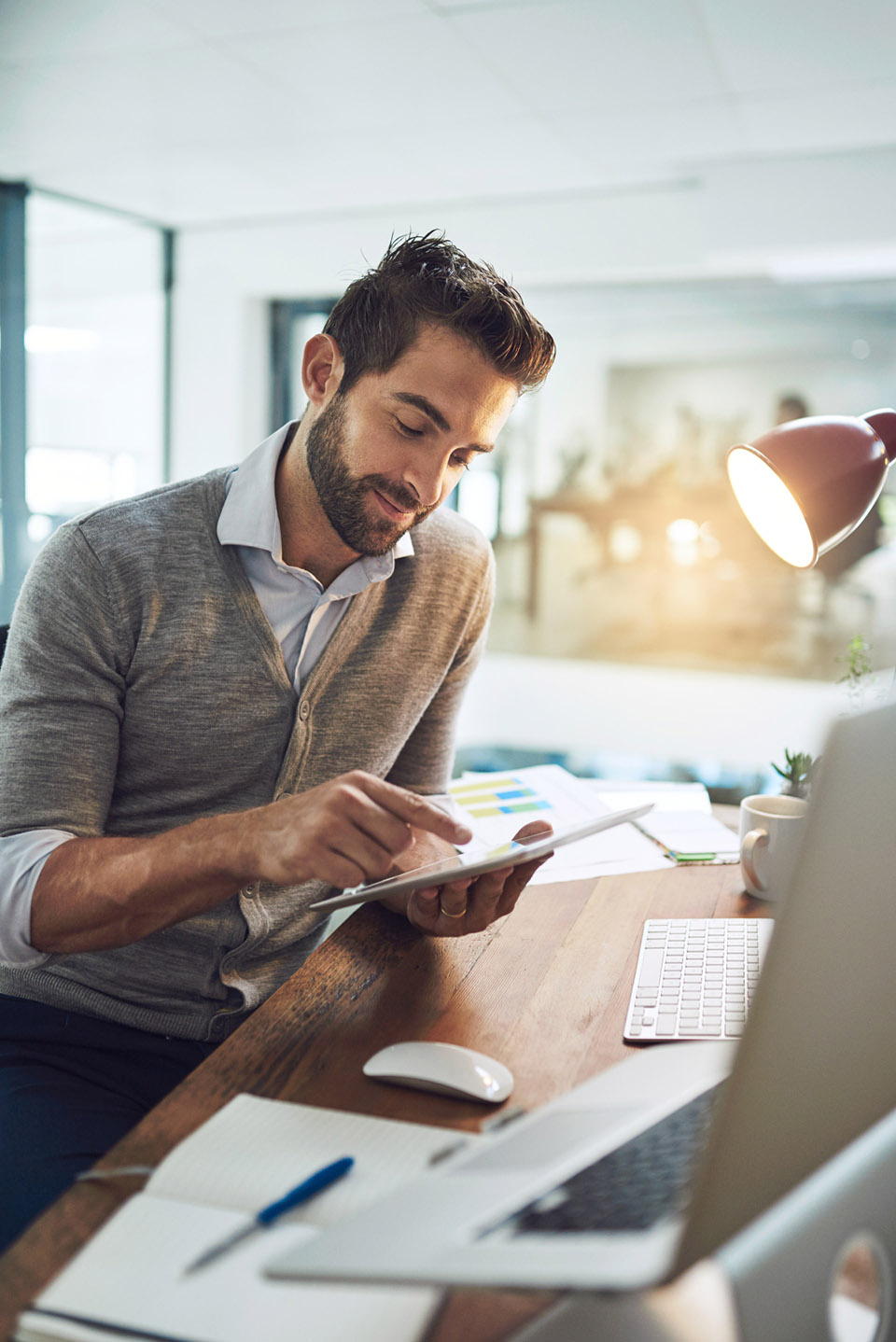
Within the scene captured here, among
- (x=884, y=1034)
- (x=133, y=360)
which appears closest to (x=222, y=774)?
(x=884, y=1034)

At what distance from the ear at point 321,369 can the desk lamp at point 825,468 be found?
572 mm

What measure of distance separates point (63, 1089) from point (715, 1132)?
80 cm

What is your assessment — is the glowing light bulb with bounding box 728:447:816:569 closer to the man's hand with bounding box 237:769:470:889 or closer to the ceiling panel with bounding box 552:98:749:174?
the man's hand with bounding box 237:769:470:889

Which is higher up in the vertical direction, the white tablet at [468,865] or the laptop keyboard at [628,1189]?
the white tablet at [468,865]

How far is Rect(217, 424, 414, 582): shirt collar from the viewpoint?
4.23 feet

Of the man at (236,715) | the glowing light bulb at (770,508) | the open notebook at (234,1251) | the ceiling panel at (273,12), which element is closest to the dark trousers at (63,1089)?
the man at (236,715)

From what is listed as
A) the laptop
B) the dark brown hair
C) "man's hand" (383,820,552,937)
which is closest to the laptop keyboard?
the laptop

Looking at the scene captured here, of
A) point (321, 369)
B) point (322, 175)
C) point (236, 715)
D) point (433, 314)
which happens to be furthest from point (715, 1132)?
point (322, 175)

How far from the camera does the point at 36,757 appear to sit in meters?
1.07

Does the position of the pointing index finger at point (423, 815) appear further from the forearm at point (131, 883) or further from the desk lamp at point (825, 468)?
the desk lamp at point (825, 468)

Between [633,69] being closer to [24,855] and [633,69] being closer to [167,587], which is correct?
[167,587]

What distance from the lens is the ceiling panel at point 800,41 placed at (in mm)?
2555

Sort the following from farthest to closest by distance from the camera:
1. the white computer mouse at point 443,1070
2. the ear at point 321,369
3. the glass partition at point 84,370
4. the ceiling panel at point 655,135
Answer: the glass partition at point 84,370 → the ceiling panel at point 655,135 → the ear at point 321,369 → the white computer mouse at point 443,1070

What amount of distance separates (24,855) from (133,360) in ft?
14.7
